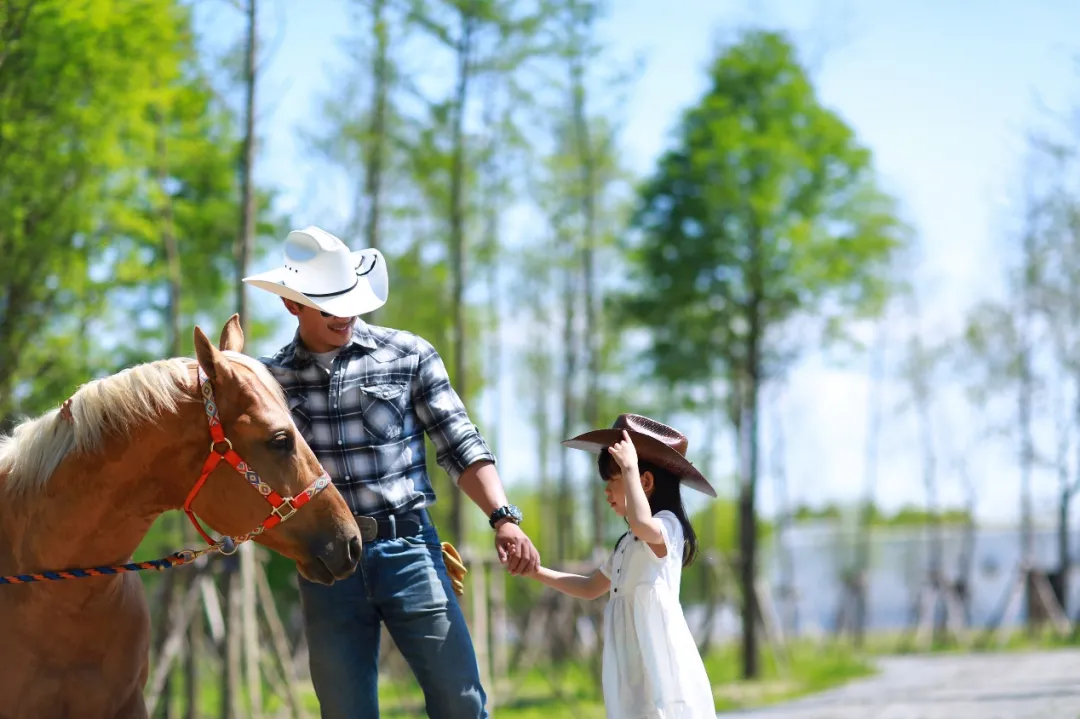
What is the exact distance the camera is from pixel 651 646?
3.57 m

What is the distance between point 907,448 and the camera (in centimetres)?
2823

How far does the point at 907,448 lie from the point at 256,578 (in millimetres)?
22337

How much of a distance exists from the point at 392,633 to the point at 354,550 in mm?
470

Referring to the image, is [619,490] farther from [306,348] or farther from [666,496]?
[306,348]

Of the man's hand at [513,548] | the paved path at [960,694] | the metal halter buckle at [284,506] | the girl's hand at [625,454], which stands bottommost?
the paved path at [960,694]

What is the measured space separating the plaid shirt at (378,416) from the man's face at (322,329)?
3cm

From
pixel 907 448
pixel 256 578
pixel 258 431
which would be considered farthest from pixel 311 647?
pixel 907 448

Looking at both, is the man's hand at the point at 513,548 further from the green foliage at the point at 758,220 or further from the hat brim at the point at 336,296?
the green foliage at the point at 758,220

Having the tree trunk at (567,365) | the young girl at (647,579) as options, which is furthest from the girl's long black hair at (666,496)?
the tree trunk at (567,365)

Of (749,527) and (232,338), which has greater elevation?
(232,338)

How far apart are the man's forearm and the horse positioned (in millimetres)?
521

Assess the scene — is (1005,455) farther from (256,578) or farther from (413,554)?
(413,554)

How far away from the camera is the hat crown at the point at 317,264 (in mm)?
3404

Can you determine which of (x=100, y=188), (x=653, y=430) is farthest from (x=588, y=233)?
(x=653, y=430)
